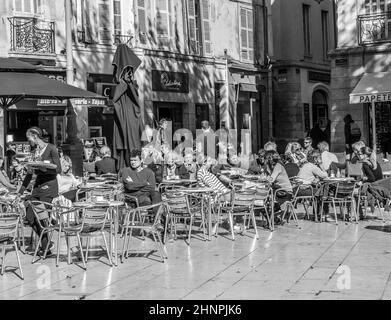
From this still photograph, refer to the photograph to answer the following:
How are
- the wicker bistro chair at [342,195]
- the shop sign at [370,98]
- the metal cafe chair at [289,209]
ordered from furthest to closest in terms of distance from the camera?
the shop sign at [370,98]
the wicker bistro chair at [342,195]
the metal cafe chair at [289,209]

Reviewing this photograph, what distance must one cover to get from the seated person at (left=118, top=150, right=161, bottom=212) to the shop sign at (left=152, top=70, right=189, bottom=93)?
15.0 metres

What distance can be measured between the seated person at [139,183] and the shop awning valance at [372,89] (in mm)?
11495

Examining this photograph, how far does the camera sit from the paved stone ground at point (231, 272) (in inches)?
319

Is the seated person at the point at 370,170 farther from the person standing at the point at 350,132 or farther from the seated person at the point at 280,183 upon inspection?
the person standing at the point at 350,132

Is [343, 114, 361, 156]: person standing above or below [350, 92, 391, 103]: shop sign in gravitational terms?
below

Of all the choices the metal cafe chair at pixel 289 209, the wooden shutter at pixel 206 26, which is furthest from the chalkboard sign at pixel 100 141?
the metal cafe chair at pixel 289 209

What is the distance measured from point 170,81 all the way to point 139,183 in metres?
16.0

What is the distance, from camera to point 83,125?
24.6m

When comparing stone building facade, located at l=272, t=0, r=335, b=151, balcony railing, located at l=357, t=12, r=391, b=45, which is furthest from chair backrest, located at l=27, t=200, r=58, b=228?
stone building facade, located at l=272, t=0, r=335, b=151

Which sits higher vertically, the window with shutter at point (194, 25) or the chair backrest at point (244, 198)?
the window with shutter at point (194, 25)

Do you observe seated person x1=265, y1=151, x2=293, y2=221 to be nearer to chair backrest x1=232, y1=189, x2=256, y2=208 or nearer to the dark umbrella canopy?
chair backrest x1=232, y1=189, x2=256, y2=208

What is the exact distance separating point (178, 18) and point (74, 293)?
68.2ft

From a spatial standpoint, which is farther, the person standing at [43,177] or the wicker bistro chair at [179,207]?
the wicker bistro chair at [179,207]

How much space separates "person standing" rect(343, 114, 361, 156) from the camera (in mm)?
24172
